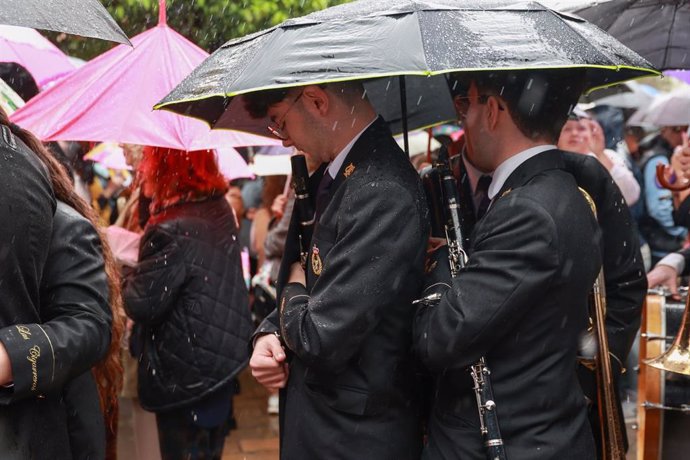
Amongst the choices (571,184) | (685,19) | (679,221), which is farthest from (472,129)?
(679,221)

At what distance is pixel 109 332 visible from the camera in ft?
8.50

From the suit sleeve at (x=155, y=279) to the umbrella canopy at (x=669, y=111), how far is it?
483cm

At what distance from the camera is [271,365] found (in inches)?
111

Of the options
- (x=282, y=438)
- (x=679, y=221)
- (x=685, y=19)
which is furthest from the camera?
(x=679, y=221)

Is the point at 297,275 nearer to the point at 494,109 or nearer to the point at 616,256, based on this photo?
the point at 494,109

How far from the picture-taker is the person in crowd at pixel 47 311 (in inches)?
90.4

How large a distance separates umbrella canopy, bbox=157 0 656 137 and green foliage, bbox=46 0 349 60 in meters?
7.40

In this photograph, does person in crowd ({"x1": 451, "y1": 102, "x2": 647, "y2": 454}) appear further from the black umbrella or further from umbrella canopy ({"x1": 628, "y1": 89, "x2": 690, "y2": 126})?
umbrella canopy ({"x1": 628, "y1": 89, "x2": 690, "y2": 126})

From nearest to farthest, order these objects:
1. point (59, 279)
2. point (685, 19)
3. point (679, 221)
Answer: point (59, 279) → point (685, 19) → point (679, 221)

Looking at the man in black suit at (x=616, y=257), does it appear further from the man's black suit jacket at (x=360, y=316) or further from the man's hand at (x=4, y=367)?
the man's hand at (x=4, y=367)

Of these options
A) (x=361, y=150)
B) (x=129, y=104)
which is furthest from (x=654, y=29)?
(x=129, y=104)

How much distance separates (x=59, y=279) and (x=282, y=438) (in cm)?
86

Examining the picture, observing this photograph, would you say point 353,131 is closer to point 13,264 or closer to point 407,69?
point 407,69

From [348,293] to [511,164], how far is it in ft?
2.02
